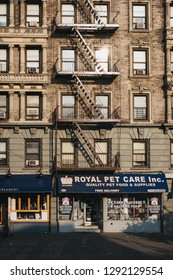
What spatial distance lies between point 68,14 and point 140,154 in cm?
1123

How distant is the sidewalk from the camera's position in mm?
23812

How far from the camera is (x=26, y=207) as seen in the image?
34344 mm

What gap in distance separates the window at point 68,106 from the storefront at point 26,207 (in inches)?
181

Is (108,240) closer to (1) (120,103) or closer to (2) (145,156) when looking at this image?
(2) (145,156)

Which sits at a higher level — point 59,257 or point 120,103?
point 120,103

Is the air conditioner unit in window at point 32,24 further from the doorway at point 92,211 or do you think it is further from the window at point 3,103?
the doorway at point 92,211

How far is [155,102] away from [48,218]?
1109cm

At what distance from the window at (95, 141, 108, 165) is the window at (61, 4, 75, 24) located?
889cm

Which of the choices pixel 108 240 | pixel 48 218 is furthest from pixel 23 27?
pixel 108 240

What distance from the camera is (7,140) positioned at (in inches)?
1362


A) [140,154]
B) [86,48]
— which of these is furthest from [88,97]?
[140,154]

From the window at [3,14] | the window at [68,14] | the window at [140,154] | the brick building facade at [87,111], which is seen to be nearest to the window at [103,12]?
the brick building facade at [87,111]

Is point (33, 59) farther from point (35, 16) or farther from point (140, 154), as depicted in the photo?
point (140, 154)

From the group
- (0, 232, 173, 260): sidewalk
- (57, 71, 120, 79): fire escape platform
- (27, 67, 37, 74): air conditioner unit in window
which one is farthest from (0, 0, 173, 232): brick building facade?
(0, 232, 173, 260): sidewalk
